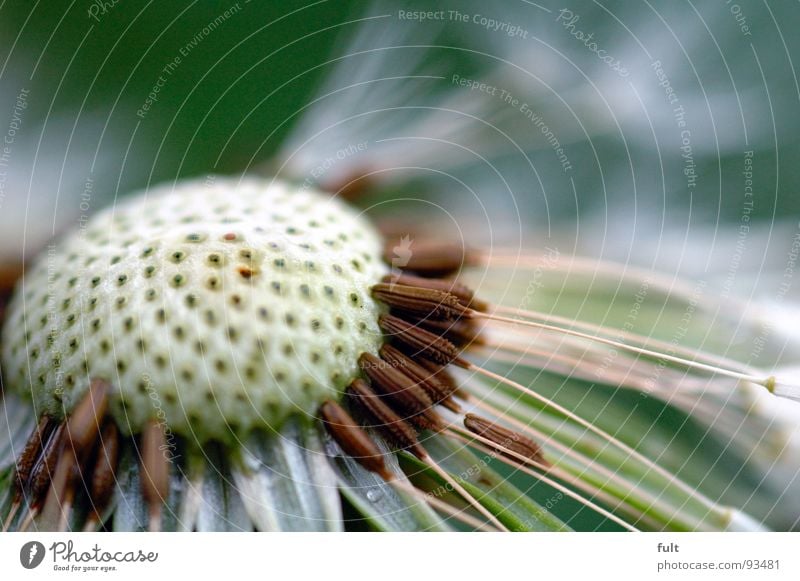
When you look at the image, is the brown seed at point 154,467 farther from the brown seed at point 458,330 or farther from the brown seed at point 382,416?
the brown seed at point 458,330

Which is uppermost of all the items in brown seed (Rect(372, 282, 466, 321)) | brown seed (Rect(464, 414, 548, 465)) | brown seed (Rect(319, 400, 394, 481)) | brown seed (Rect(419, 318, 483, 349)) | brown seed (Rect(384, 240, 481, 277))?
brown seed (Rect(384, 240, 481, 277))

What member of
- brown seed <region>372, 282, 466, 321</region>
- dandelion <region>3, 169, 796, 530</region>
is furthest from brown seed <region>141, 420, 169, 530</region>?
brown seed <region>372, 282, 466, 321</region>

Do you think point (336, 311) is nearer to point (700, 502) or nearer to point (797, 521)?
point (700, 502)

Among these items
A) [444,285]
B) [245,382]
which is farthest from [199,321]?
[444,285]

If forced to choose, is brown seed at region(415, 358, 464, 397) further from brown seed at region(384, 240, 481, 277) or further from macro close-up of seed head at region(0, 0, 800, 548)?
brown seed at region(384, 240, 481, 277)
